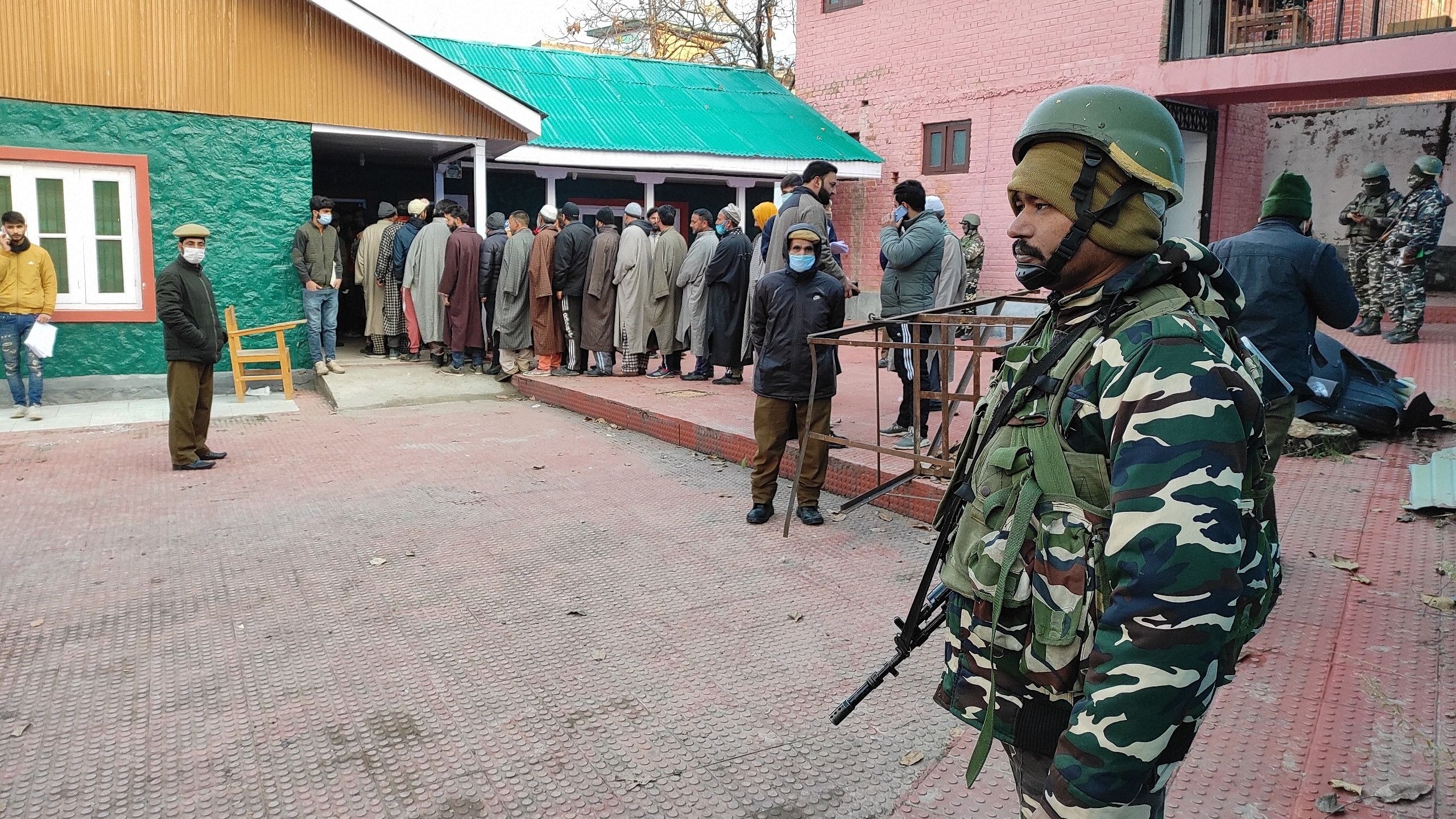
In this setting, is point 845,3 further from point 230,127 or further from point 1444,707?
point 1444,707

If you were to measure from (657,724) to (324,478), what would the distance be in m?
4.62

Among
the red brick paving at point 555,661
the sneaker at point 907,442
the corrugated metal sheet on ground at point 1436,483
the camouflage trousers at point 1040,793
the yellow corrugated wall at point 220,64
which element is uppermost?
the yellow corrugated wall at point 220,64

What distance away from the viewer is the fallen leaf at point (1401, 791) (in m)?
2.71

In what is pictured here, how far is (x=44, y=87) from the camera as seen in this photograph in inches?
392

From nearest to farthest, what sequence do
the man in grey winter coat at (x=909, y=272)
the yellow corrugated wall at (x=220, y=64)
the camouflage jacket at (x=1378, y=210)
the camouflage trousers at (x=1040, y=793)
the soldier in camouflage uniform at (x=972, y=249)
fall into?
the camouflage trousers at (x=1040, y=793), the man in grey winter coat at (x=909, y=272), the yellow corrugated wall at (x=220, y=64), the camouflage jacket at (x=1378, y=210), the soldier in camouflage uniform at (x=972, y=249)

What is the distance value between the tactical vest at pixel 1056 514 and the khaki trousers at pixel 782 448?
4190 millimetres

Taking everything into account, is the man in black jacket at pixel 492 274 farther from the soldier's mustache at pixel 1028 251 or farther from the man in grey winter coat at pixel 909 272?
the soldier's mustache at pixel 1028 251

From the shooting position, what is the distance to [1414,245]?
10500 mm

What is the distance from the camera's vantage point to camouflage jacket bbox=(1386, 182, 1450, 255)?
34.3 feet

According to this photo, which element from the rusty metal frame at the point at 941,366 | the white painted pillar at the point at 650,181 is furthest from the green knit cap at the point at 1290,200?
the white painted pillar at the point at 650,181

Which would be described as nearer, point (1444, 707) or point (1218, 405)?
point (1218, 405)

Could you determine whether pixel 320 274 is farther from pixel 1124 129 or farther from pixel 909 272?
pixel 1124 129

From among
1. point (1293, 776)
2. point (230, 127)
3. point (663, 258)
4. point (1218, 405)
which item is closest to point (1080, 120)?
point (1218, 405)

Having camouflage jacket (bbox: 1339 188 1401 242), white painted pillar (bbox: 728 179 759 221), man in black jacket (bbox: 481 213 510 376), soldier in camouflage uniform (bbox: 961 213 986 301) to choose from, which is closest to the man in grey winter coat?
man in black jacket (bbox: 481 213 510 376)
